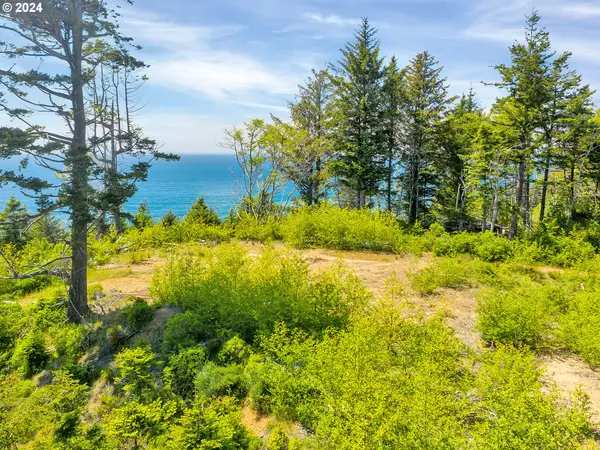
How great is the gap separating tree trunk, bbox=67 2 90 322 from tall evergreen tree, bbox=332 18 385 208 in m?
13.1

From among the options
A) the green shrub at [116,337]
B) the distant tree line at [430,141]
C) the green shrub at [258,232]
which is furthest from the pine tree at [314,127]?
the green shrub at [116,337]

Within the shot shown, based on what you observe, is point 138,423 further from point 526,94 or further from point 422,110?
point 422,110

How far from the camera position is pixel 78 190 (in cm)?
635

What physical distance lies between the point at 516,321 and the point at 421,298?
8.26 feet

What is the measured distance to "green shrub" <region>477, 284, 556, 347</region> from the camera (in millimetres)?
5621

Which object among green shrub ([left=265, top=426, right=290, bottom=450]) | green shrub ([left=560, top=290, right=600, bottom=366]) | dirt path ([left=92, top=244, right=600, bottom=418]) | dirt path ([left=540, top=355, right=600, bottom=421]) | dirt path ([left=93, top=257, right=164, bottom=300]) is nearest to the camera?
green shrub ([left=265, top=426, right=290, bottom=450])

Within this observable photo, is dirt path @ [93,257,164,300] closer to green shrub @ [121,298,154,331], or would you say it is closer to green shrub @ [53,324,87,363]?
green shrub @ [121,298,154,331]

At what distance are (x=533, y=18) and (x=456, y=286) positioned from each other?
38.9 ft

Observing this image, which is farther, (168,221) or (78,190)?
(168,221)

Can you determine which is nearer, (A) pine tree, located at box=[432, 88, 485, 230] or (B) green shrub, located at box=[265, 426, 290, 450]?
(B) green shrub, located at box=[265, 426, 290, 450]

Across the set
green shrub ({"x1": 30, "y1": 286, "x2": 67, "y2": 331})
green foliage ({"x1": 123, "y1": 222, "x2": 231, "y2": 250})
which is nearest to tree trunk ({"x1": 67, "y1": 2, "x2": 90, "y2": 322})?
green shrub ({"x1": 30, "y1": 286, "x2": 67, "y2": 331})

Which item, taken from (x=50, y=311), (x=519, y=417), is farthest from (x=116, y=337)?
(x=519, y=417)

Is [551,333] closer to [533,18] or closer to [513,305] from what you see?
[513,305]

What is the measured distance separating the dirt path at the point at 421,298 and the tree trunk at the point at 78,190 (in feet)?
4.47
